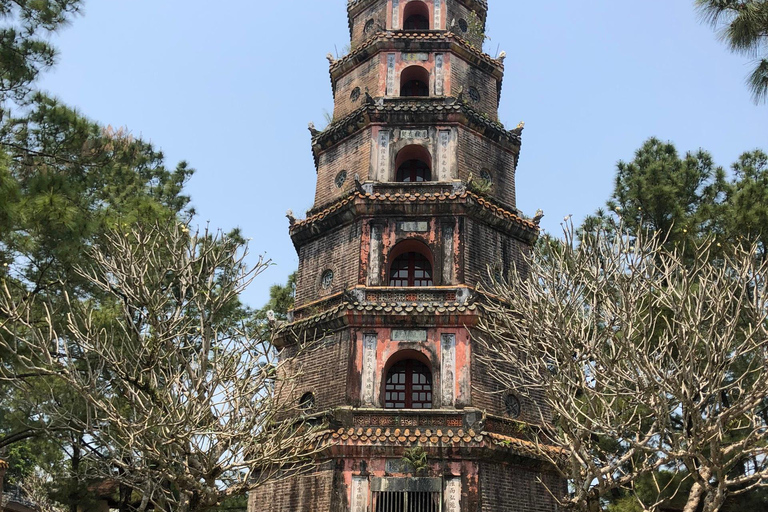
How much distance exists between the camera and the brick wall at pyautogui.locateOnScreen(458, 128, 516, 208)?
1756 centimetres

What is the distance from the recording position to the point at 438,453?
14000 millimetres

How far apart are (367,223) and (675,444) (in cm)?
879

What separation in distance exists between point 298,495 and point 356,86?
10709mm

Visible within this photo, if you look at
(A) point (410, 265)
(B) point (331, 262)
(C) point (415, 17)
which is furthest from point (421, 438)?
(C) point (415, 17)

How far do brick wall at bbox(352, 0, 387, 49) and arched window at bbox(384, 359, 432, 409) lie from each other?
9.35 metres

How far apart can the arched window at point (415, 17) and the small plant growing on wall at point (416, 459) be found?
40.4 ft

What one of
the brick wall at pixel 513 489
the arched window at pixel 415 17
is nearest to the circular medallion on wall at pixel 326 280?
the brick wall at pixel 513 489

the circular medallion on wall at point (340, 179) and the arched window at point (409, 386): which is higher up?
the circular medallion on wall at point (340, 179)

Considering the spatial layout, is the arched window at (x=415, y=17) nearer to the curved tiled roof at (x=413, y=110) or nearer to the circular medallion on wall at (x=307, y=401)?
the curved tiled roof at (x=413, y=110)

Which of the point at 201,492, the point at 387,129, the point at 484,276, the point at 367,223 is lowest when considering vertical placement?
the point at 201,492

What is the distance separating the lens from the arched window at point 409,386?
1559cm

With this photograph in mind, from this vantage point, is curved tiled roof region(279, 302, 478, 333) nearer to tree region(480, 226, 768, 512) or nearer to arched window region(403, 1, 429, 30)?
tree region(480, 226, 768, 512)

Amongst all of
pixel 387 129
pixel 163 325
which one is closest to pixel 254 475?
pixel 163 325

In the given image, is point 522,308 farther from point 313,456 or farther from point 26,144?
point 26,144
